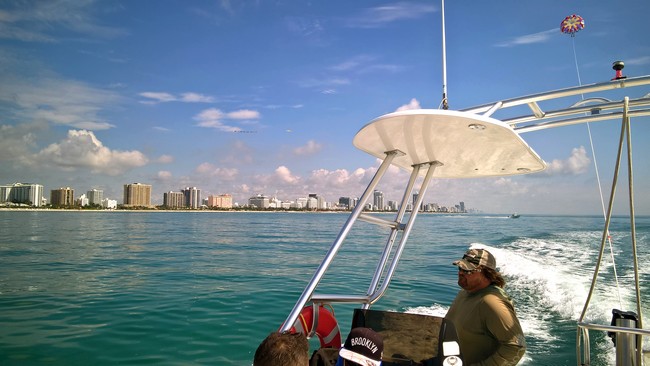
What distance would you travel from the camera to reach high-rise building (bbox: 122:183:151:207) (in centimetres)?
14725

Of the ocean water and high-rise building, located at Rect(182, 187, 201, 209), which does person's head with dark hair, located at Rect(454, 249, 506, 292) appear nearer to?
the ocean water

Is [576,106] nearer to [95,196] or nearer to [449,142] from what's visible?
[449,142]

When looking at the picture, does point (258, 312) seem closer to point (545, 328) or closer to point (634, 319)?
point (545, 328)

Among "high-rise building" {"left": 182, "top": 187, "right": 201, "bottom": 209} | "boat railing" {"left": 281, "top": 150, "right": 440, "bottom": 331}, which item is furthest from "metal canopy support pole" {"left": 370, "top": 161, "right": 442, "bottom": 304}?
"high-rise building" {"left": 182, "top": 187, "right": 201, "bottom": 209}

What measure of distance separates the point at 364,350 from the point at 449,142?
6.32ft

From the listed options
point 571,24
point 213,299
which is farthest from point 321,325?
point 213,299

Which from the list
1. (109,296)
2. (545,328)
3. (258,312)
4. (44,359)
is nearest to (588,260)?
(545,328)

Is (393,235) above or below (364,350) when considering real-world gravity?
above

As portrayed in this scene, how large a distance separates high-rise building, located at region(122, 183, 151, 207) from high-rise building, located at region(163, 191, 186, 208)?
6.77 m

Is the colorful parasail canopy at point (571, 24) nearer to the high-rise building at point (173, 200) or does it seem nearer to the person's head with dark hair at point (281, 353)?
the person's head with dark hair at point (281, 353)

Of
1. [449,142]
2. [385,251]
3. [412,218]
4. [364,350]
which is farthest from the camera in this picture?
[412,218]

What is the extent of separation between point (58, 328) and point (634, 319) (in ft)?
28.8

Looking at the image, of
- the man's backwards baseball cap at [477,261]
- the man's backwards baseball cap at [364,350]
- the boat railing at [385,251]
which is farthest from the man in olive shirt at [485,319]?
the man's backwards baseball cap at [364,350]

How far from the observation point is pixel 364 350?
64.8 inches
